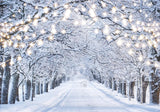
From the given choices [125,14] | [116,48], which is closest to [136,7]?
[125,14]

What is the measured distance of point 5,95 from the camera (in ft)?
53.3

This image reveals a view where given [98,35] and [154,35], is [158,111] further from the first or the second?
[98,35]

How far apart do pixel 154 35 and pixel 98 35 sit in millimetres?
10401

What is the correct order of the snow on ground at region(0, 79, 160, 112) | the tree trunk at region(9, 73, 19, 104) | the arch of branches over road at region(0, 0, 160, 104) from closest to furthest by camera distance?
the arch of branches over road at region(0, 0, 160, 104)
the snow on ground at region(0, 79, 160, 112)
the tree trunk at region(9, 73, 19, 104)

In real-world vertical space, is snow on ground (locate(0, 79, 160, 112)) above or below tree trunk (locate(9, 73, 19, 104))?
below

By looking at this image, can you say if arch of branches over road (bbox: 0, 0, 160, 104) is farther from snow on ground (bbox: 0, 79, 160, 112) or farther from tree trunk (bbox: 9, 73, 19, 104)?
snow on ground (bbox: 0, 79, 160, 112)

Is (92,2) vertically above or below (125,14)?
above

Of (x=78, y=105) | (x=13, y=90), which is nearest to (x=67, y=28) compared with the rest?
(x=78, y=105)

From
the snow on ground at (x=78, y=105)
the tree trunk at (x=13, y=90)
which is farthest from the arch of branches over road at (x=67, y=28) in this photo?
the snow on ground at (x=78, y=105)

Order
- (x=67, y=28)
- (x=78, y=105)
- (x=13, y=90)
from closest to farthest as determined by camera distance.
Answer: (x=13, y=90), (x=78, y=105), (x=67, y=28)

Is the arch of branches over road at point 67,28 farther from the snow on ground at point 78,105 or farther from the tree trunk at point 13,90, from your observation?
the snow on ground at point 78,105

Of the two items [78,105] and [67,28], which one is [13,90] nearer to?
[78,105]

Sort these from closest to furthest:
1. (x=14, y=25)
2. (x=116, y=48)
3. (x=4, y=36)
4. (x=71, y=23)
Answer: (x=14, y=25)
(x=4, y=36)
(x=71, y=23)
(x=116, y=48)

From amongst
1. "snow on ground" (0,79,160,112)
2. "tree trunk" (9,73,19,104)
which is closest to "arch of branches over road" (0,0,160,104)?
"tree trunk" (9,73,19,104)
